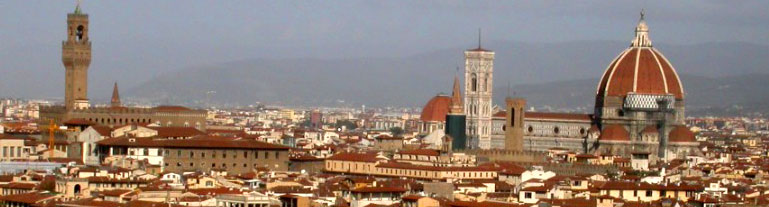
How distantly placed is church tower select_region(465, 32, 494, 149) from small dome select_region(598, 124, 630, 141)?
7.42m

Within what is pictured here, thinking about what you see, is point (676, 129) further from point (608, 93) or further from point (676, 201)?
point (676, 201)

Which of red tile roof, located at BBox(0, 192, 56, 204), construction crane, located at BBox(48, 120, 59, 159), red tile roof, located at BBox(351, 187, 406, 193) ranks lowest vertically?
red tile roof, located at BBox(0, 192, 56, 204)

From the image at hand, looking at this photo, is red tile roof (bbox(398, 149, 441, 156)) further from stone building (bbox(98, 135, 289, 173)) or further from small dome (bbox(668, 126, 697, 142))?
small dome (bbox(668, 126, 697, 142))

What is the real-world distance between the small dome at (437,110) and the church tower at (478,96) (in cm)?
1642

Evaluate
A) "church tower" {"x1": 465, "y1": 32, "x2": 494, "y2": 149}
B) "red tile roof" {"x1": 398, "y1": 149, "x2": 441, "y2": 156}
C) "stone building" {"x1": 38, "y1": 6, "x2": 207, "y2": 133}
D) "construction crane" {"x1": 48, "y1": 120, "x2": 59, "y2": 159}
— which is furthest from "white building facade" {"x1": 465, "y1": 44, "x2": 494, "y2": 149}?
"construction crane" {"x1": 48, "y1": 120, "x2": 59, "y2": 159}

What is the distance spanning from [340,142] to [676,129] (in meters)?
19.2

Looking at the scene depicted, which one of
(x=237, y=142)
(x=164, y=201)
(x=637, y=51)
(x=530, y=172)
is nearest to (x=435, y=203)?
(x=164, y=201)

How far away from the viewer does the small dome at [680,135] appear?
118m

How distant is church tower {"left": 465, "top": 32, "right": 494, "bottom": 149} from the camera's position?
125812 millimetres

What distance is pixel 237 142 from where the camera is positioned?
8219 cm

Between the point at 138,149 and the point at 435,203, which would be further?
the point at 138,149

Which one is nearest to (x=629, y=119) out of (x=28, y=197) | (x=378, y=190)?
(x=378, y=190)

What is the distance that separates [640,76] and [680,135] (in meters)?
8.22

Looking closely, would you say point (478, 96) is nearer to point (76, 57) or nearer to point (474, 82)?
point (474, 82)
